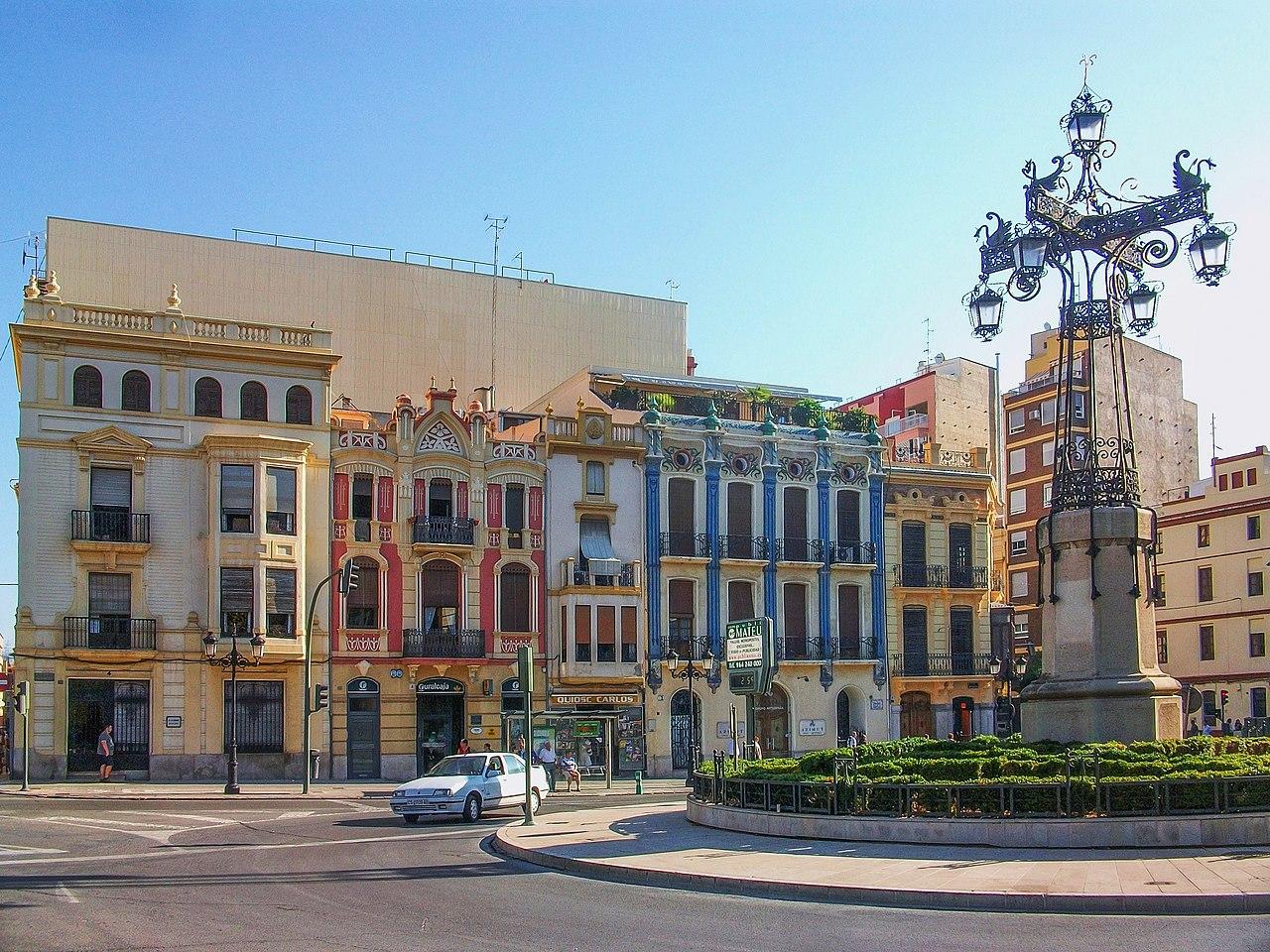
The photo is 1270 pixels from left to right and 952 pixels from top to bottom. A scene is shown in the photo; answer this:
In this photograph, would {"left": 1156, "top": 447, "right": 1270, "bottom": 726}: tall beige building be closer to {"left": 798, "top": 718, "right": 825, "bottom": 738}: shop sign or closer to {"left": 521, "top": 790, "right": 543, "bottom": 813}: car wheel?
{"left": 798, "top": 718, "right": 825, "bottom": 738}: shop sign

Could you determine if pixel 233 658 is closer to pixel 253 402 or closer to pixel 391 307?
pixel 253 402

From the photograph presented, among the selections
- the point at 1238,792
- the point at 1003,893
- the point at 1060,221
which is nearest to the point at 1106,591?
the point at 1238,792

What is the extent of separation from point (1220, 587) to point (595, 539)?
32.8m

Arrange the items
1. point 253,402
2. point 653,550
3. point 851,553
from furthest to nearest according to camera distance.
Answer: point 851,553 < point 653,550 < point 253,402

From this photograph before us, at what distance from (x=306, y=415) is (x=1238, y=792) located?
34819 mm

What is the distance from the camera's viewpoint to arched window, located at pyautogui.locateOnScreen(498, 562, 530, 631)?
50.5 metres

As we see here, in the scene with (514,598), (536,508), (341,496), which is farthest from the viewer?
(536,508)

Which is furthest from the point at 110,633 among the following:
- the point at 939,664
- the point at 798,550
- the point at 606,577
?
the point at 939,664

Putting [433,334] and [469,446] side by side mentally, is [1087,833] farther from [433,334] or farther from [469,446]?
[433,334]

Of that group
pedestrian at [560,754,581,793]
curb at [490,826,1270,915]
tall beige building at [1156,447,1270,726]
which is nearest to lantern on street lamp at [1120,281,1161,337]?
curb at [490,826,1270,915]

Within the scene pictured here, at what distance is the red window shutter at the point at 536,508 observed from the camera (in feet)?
168

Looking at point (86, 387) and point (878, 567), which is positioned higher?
point (86, 387)

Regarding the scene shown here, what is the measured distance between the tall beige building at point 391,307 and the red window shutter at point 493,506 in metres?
10.6

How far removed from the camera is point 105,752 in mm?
42375
